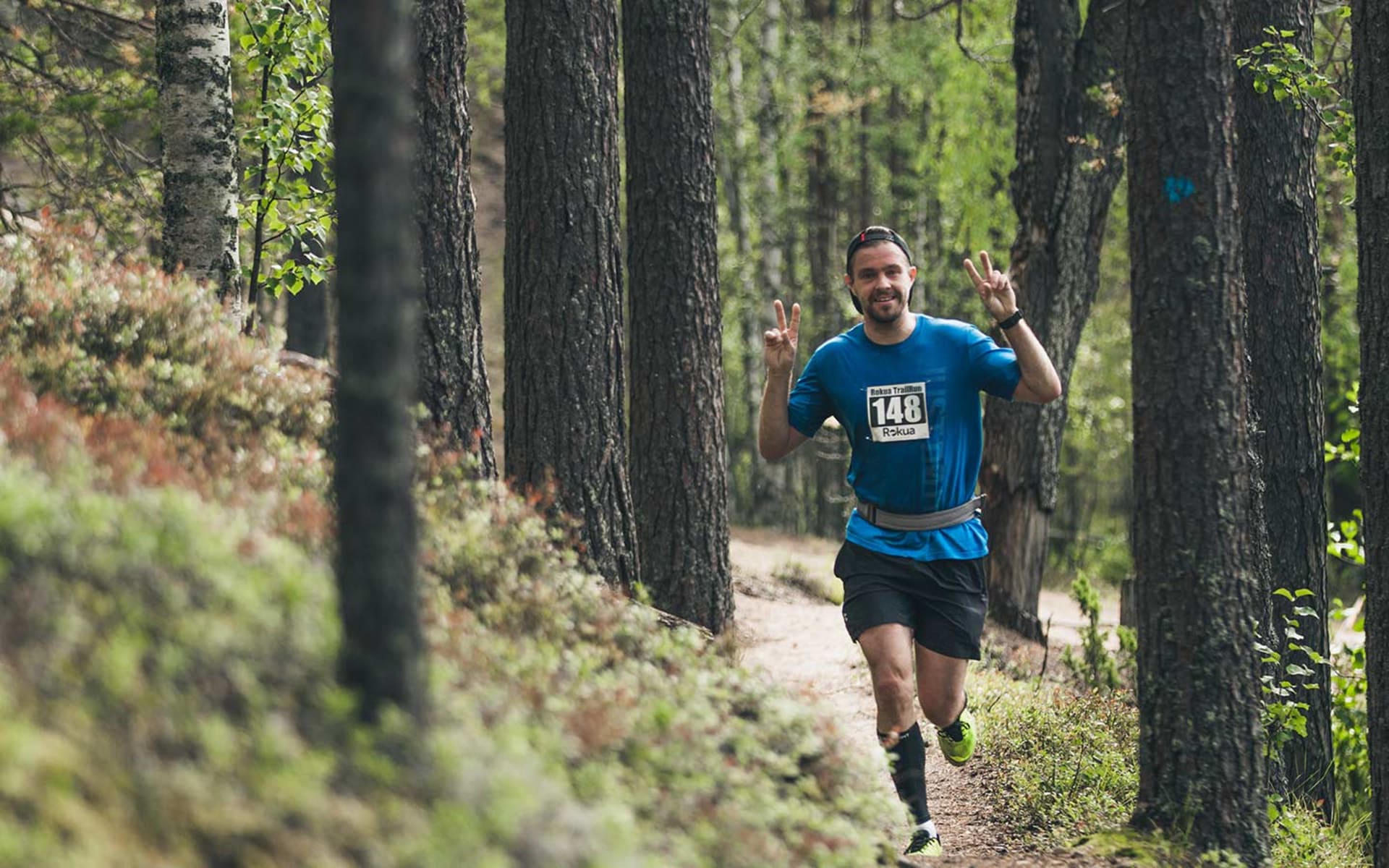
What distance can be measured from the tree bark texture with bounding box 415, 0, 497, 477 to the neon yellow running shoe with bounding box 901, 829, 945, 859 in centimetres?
247

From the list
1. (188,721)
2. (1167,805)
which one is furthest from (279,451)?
(1167,805)

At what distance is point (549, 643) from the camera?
4102 millimetres

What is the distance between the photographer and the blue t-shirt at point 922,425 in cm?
570

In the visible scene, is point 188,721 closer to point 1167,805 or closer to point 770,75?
point 1167,805

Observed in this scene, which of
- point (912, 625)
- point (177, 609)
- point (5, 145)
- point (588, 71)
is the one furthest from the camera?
point (5, 145)

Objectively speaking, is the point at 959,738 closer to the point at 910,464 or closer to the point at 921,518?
the point at 921,518

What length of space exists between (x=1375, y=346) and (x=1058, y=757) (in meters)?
2.89

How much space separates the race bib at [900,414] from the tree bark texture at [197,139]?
3.48 meters

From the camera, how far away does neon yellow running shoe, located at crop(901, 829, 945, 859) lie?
5223 mm

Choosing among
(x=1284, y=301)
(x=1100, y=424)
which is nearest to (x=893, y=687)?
(x=1284, y=301)

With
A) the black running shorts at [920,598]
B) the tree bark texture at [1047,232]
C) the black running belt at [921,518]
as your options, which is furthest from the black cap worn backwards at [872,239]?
the tree bark texture at [1047,232]

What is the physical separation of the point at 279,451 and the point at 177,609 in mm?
1835

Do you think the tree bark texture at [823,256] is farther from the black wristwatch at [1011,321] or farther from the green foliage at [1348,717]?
the black wristwatch at [1011,321]

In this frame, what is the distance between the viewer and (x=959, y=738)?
599 centimetres
